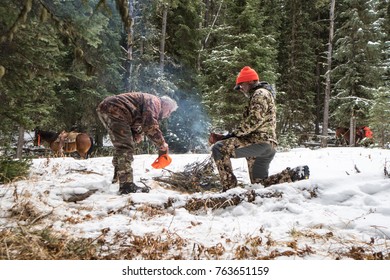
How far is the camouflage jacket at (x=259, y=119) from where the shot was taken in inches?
184

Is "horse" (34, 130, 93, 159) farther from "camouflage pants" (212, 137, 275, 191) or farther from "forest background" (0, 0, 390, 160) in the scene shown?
"camouflage pants" (212, 137, 275, 191)

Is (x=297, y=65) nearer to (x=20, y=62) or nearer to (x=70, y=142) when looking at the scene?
(x=70, y=142)

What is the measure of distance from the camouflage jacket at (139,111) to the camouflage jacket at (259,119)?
129cm

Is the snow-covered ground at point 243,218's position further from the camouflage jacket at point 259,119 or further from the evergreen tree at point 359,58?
the evergreen tree at point 359,58

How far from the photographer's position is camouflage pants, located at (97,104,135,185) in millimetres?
4883

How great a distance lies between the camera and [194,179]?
5.75 metres

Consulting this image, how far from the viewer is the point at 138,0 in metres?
17.5

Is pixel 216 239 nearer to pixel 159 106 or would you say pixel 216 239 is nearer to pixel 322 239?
pixel 322 239

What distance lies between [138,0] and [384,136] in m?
14.5

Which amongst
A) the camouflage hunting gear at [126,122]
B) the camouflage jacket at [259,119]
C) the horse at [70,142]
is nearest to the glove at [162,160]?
the camouflage hunting gear at [126,122]

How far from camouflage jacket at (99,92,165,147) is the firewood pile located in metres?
1.04

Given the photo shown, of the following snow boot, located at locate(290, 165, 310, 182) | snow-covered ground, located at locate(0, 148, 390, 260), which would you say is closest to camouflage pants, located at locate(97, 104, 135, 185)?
snow-covered ground, located at locate(0, 148, 390, 260)

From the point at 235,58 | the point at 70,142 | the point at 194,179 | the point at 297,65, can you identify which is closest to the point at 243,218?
the point at 194,179

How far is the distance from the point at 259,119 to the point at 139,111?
6.35 feet
